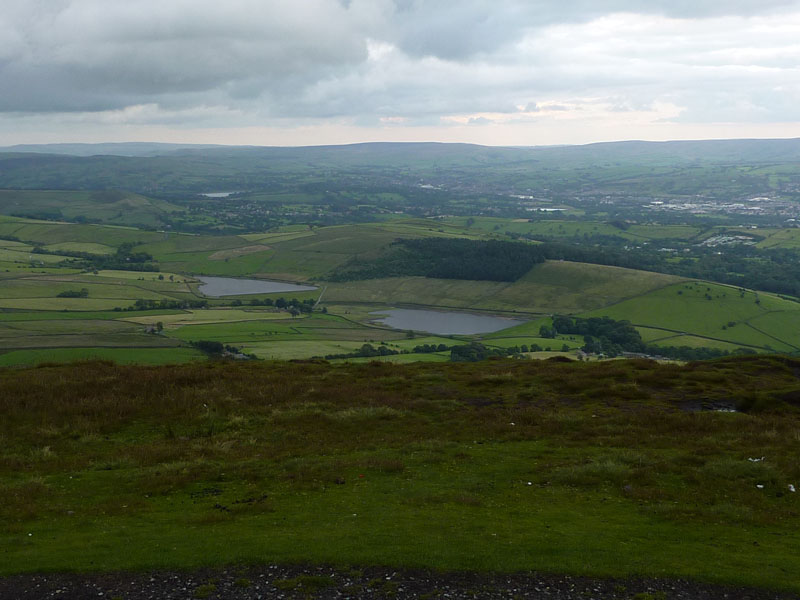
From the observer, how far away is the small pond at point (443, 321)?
499 feet

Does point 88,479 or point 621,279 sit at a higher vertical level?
point 88,479

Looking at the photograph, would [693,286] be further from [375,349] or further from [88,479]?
[88,479]

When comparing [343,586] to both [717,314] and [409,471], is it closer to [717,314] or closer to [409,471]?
[409,471]

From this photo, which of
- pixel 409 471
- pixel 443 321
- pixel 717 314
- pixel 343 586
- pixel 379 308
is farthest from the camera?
pixel 379 308

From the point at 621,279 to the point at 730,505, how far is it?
564 feet

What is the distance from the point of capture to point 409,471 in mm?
26547

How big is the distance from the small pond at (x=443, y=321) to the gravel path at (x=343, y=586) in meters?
129

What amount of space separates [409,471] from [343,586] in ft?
32.5

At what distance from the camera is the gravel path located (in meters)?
16.4

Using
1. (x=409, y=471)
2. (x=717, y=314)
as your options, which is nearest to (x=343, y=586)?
(x=409, y=471)

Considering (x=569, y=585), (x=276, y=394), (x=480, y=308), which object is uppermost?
(x=569, y=585)

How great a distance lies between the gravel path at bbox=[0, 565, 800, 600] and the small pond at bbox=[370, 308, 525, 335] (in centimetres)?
12926

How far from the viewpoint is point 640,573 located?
17.1 meters

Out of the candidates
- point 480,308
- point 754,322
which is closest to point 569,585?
point 754,322
